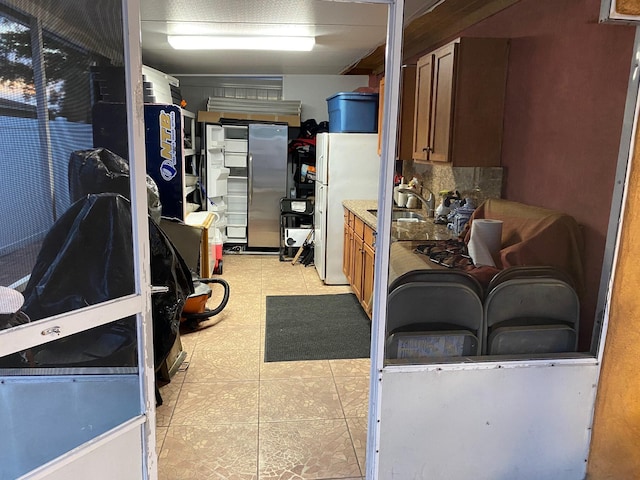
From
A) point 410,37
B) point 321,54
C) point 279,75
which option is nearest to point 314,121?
point 279,75

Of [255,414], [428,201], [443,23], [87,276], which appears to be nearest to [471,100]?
[443,23]

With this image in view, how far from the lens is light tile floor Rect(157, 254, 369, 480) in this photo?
7.40 ft

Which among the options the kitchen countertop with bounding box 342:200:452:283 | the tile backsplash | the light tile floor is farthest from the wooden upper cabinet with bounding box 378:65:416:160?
the light tile floor

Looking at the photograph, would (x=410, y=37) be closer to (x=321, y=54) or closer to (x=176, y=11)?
(x=321, y=54)

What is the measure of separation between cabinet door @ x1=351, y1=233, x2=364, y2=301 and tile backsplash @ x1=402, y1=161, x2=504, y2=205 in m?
0.71

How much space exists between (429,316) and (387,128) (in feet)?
2.62

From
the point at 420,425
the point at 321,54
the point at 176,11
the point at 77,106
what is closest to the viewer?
the point at 77,106

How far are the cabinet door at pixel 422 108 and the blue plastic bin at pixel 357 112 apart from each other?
1.11m

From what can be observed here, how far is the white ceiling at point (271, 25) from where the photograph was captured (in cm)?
320

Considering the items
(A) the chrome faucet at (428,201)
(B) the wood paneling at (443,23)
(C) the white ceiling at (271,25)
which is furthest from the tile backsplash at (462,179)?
(C) the white ceiling at (271,25)

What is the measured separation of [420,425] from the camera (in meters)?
1.91

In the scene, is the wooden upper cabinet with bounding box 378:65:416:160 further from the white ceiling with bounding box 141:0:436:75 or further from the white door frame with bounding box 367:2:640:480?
the white door frame with bounding box 367:2:640:480

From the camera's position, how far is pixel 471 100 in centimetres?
297

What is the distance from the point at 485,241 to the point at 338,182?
2.78 m
